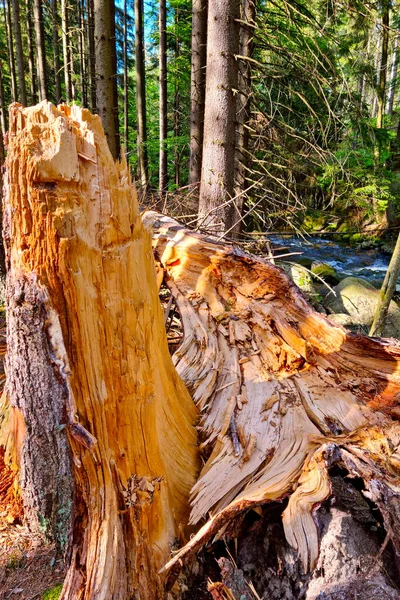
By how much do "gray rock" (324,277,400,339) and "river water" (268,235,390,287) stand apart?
2.11 meters

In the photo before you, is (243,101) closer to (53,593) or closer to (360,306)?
(360,306)

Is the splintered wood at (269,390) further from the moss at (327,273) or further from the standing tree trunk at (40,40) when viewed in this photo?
the standing tree trunk at (40,40)

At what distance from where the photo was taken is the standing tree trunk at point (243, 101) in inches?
215

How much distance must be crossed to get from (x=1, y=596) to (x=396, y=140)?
19.6 metres

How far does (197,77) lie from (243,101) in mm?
3651

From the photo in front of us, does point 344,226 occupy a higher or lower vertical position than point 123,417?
lower

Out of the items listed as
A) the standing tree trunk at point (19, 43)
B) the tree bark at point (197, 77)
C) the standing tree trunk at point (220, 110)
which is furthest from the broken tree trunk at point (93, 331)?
the standing tree trunk at point (19, 43)

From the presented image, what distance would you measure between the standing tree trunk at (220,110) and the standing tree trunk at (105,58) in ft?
7.12

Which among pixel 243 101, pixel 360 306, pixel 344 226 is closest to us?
pixel 243 101

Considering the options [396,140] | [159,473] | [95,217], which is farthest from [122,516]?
[396,140]

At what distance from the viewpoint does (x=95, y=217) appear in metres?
1.58

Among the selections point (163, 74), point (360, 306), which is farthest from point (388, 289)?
point (163, 74)

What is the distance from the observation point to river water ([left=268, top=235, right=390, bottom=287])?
39.3ft

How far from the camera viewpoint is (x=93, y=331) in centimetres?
161
